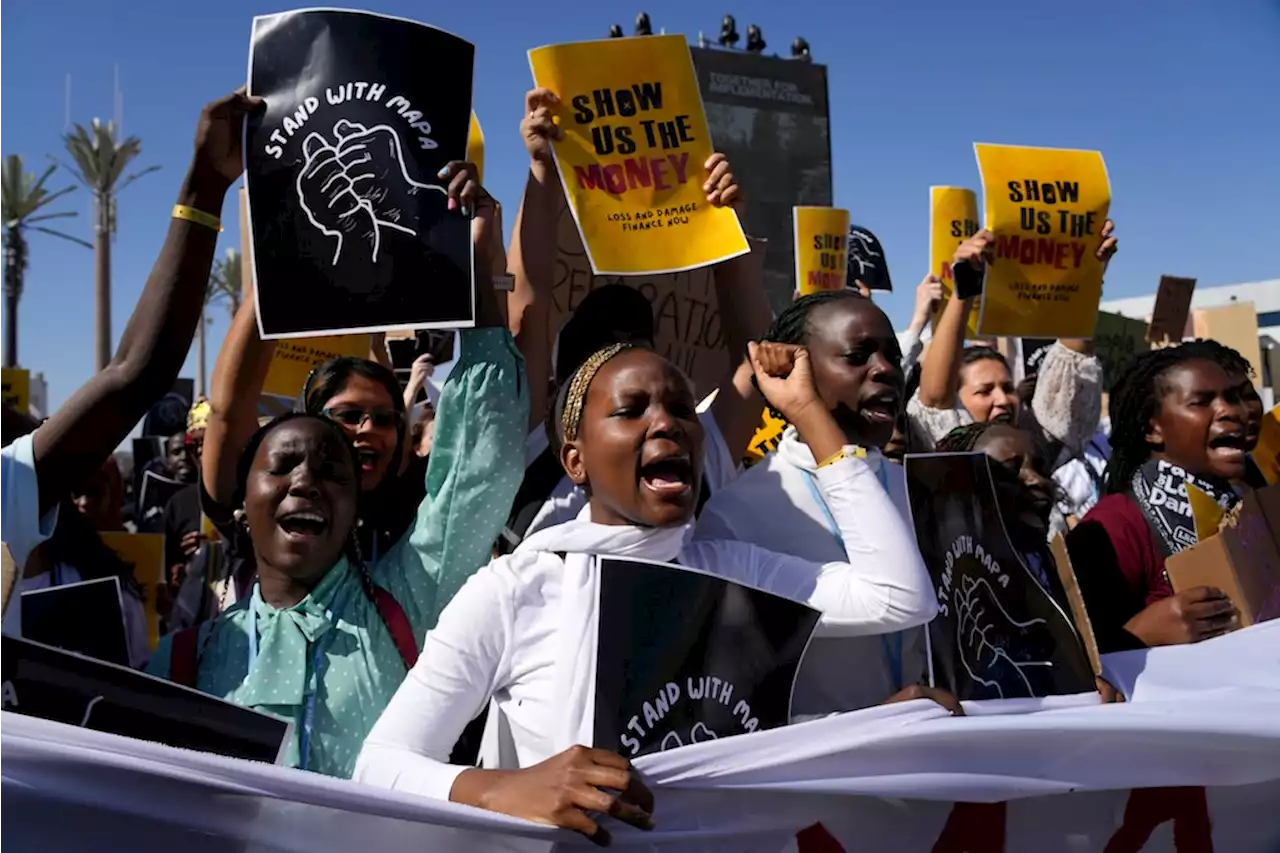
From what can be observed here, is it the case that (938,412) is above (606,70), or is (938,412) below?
below

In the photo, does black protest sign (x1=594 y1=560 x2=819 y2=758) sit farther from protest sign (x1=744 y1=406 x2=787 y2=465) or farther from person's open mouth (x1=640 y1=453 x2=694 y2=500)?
protest sign (x1=744 y1=406 x2=787 y2=465)

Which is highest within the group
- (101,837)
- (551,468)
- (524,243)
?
(524,243)

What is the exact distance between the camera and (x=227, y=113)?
2.73m

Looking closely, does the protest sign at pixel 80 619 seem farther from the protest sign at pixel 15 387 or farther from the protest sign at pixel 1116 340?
the protest sign at pixel 1116 340

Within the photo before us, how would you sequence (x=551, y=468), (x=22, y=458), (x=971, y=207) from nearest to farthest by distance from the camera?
(x=22, y=458) → (x=551, y=468) → (x=971, y=207)

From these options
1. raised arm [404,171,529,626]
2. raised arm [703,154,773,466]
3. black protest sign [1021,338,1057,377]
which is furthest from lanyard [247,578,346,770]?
black protest sign [1021,338,1057,377]

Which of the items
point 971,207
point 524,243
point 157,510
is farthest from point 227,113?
point 157,510

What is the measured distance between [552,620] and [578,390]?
483 mm

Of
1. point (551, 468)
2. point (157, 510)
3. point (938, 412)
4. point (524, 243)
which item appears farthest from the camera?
point (157, 510)

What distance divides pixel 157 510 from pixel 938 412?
5.00m

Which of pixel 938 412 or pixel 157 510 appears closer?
pixel 938 412

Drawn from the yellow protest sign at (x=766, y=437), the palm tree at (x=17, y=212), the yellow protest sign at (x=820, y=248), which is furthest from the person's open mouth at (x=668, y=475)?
the palm tree at (x=17, y=212)

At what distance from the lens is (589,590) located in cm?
211

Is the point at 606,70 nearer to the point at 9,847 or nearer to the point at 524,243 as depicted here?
the point at 524,243
